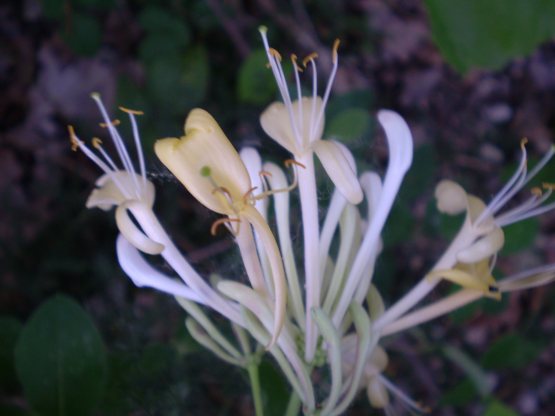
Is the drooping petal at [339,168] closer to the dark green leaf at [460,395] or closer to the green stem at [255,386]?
the green stem at [255,386]

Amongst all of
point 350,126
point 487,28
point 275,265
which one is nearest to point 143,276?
point 275,265

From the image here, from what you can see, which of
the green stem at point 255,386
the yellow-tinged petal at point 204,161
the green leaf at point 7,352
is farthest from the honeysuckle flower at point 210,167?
the green leaf at point 7,352

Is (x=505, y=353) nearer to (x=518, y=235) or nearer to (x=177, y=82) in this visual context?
(x=518, y=235)

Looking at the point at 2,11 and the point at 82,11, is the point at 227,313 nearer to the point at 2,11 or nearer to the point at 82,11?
the point at 82,11

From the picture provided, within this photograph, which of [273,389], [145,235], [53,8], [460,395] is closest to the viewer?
[145,235]

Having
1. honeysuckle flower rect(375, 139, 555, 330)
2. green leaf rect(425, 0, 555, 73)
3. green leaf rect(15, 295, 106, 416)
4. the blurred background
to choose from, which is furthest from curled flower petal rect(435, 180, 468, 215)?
green leaf rect(15, 295, 106, 416)

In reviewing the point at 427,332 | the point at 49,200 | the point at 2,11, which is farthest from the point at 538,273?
the point at 2,11

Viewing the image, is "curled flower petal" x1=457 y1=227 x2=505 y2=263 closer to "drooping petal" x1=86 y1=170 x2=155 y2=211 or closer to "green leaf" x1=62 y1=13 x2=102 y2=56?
"drooping petal" x1=86 y1=170 x2=155 y2=211
